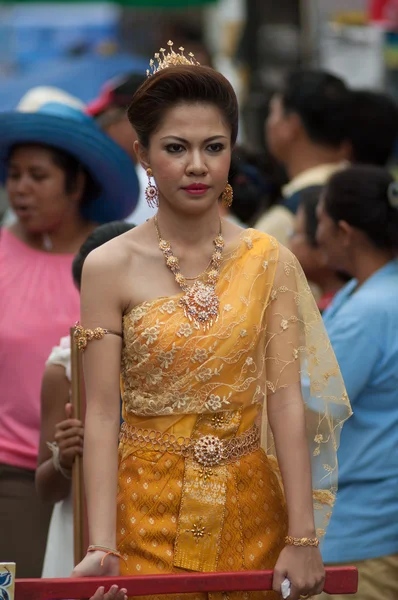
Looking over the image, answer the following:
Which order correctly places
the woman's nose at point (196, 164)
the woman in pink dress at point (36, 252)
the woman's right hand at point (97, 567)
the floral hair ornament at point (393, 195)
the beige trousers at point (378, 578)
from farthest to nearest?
the woman in pink dress at point (36, 252), the floral hair ornament at point (393, 195), the beige trousers at point (378, 578), the woman's nose at point (196, 164), the woman's right hand at point (97, 567)

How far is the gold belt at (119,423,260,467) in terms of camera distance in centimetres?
317

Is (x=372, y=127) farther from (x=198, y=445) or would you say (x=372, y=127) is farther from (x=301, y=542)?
(x=301, y=542)

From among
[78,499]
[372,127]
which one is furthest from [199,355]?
[372,127]

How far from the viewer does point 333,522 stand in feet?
13.7

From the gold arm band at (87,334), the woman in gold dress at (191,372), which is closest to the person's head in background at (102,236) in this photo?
the woman in gold dress at (191,372)

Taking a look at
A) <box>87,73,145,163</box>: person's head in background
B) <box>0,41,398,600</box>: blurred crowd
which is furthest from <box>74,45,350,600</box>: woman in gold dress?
<box>87,73,145,163</box>: person's head in background

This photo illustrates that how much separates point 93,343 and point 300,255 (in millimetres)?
2375

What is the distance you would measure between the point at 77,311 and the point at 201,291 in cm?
171

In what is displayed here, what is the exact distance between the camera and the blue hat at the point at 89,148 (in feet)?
16.6

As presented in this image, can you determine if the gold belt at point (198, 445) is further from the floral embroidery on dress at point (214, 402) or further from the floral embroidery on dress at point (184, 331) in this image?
the floral embroidery on dress at point (184, 331)

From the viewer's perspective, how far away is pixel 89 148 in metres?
5.10

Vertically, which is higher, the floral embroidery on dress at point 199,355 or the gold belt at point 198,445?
the floral embroidery on dress at point 199,355

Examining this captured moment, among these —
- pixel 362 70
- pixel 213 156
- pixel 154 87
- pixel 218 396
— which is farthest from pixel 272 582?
pixel 362 70

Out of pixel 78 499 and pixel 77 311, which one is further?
pixel 77 311
